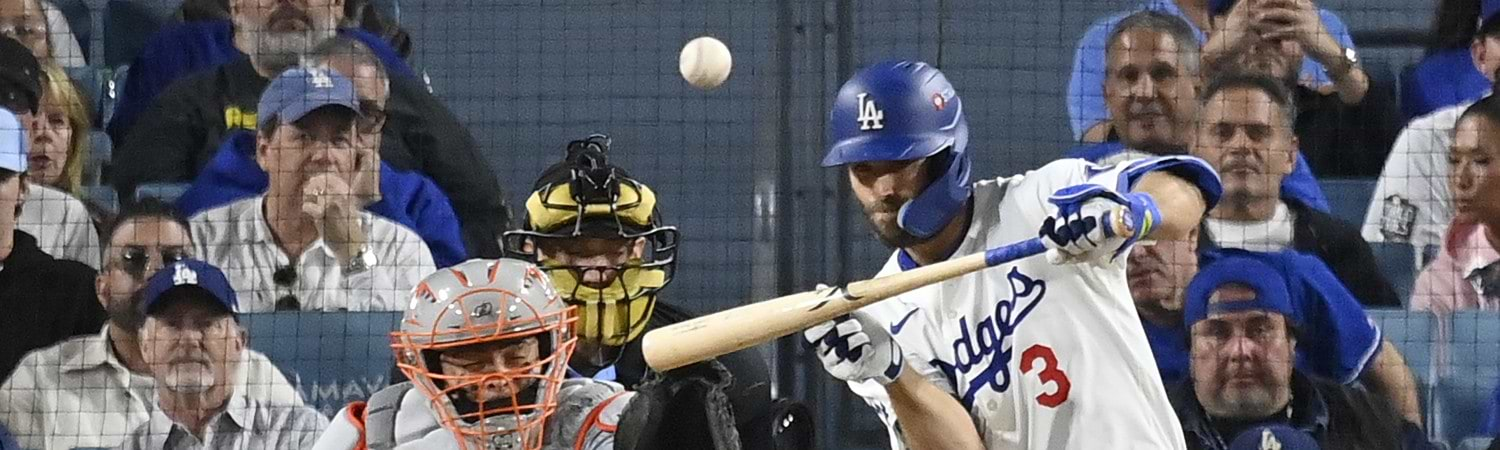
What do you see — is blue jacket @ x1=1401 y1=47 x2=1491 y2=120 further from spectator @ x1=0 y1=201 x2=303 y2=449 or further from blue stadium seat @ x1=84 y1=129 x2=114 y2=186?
blue stadium seat @ x1=84 y1=129 x2=114 y2=186

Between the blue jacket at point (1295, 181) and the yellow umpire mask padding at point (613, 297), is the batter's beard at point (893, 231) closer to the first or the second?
the yellow umpire mask padding at point (613, 297)

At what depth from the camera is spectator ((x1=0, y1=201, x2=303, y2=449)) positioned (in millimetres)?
4395

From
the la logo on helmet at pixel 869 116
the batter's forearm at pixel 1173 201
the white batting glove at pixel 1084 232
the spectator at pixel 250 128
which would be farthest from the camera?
the spectator at pixel 250 128

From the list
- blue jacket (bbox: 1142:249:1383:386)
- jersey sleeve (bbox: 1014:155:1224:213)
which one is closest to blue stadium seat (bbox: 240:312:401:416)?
blue jacket (bbox: 1142:249:1383:386)

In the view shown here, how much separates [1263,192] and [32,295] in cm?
261

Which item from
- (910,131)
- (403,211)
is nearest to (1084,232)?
(910,131)

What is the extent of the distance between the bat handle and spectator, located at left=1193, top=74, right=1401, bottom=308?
1605 millimetres

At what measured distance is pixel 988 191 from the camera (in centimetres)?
323

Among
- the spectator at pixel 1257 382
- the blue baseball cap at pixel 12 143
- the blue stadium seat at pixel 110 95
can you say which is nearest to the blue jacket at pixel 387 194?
the blue stadium seat at pixel 110 95

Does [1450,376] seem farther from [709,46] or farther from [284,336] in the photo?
[284,336]

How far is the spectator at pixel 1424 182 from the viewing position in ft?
14.4

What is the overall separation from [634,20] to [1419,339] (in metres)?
1.79

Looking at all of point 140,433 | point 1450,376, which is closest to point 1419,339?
point 1450,376

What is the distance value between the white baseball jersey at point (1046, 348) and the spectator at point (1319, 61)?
140 cm
